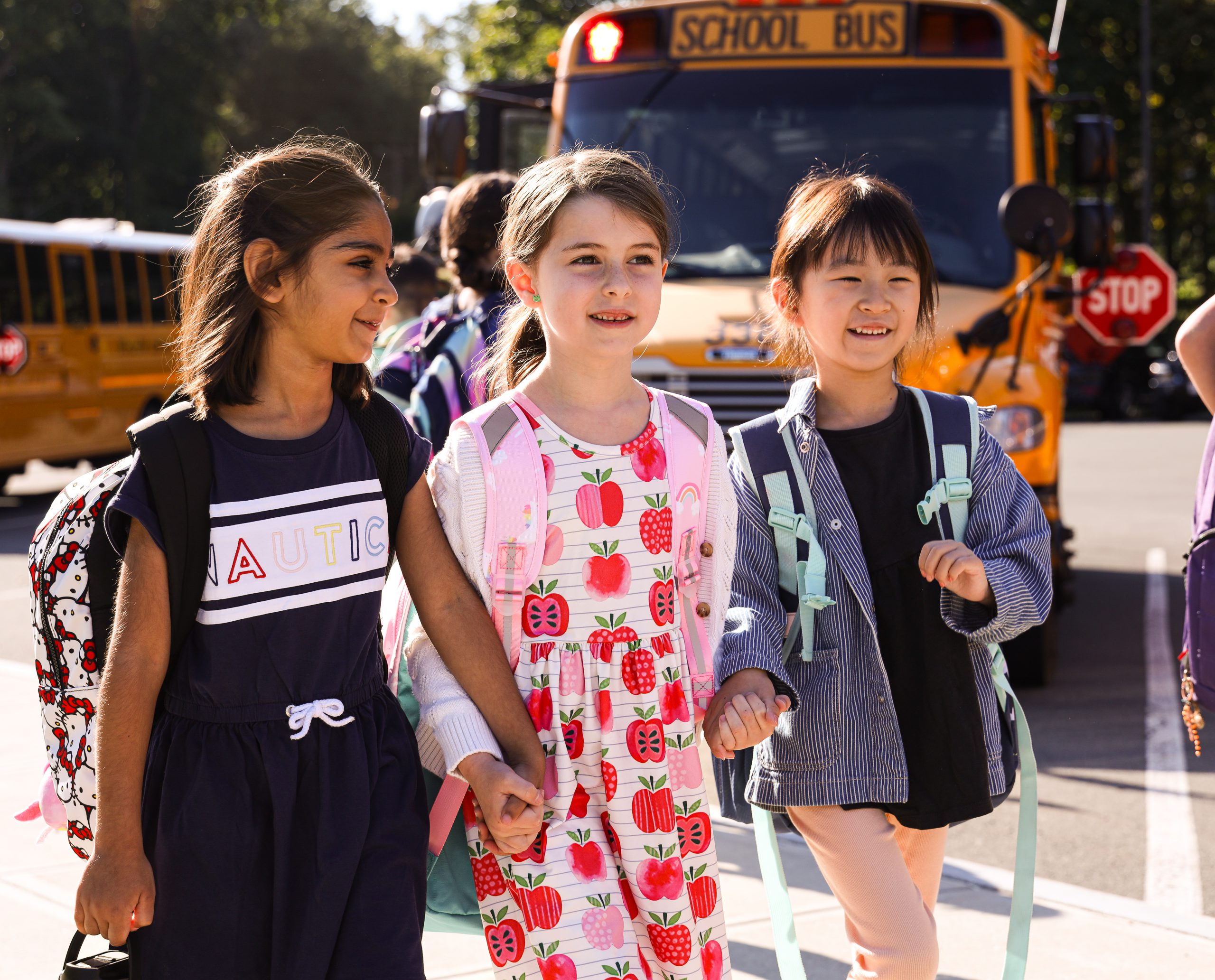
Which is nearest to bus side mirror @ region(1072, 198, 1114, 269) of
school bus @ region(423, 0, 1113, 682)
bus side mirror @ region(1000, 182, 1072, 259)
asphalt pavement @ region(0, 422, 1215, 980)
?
school bus @ region(423, 0, 1113, 682)

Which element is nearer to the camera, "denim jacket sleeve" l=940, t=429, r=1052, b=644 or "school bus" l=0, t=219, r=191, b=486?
"denim jacket sleeve" l=940, t=429, r=1052, b=644

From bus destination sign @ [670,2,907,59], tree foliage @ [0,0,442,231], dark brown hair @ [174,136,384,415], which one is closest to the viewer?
dark brown hair @ [174,136,384,415]

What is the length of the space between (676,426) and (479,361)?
1.22 meters

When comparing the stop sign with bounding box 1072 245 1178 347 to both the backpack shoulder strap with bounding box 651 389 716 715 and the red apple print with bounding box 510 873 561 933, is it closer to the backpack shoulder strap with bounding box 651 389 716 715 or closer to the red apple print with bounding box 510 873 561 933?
the backpack shoulder strap with bounding box 651 389 716 715

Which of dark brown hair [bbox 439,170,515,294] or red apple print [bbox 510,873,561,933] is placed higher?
dark brown hair [bbox 439,170,515,294]

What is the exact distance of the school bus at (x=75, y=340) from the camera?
602 inches

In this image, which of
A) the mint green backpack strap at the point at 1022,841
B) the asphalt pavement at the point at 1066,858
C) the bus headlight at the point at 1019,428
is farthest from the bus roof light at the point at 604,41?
the mint green backpack strap at the point at 1022,841

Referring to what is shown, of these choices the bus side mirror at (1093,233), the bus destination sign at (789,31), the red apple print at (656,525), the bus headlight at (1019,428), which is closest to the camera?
the red apple print at (656,525)

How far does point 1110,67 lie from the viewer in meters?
28.3

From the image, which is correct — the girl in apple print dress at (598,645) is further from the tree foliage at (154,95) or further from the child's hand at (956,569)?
the tree foliage at (154,95)

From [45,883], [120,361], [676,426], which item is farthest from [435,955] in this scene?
[120,361]

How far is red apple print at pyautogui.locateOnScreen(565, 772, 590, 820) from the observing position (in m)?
2.23

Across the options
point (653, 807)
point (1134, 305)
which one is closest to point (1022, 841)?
point (653, 807)

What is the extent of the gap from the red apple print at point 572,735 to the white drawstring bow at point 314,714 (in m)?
0.33
